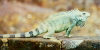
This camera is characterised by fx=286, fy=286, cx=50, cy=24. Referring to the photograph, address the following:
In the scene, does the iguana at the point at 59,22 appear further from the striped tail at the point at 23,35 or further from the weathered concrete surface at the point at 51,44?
the weathered concrete surface at the point at 51,44

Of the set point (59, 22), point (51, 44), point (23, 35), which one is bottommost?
point (51, 44)

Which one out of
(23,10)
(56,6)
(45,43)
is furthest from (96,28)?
(45,43)

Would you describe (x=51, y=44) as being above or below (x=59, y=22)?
below

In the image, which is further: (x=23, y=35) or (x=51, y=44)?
(x=23, y=35)

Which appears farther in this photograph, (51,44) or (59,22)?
(59,22)

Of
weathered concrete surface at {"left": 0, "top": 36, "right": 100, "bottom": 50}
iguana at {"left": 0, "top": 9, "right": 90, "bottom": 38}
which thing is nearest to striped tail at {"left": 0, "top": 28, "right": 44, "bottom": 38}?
iguana at {"left": 0, "top": 9, "right": 90, "bottom": 38}

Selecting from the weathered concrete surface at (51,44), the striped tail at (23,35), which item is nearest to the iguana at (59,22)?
the striped tail at (23,35)

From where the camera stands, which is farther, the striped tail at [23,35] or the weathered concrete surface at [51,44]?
the striped tail at [23,35]

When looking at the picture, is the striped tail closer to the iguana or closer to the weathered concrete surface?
the iguana

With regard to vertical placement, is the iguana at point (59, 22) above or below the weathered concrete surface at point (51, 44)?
above
